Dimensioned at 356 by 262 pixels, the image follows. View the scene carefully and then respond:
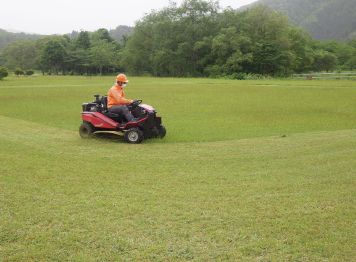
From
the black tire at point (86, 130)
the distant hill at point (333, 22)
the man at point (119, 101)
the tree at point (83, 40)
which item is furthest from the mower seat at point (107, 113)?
the distant hill at point (333, 22)

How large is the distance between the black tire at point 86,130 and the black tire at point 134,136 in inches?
50.6

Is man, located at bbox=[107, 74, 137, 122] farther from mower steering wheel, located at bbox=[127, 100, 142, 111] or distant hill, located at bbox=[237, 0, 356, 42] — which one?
distant hill, located at bbox=[237, 0, 356, 42]

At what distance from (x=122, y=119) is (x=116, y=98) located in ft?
2.27

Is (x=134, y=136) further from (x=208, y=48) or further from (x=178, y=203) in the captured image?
(x=208, y=48)

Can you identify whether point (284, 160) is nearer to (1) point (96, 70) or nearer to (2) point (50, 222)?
(2) point (50, 222)

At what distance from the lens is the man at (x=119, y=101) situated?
9.58m

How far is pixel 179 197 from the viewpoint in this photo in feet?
16.7

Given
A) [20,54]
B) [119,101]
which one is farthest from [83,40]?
[119,101]

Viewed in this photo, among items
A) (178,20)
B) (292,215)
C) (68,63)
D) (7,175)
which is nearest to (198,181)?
(292,215)

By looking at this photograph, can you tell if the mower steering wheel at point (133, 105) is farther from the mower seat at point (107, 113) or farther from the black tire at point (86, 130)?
the black tire at point (86, 130)

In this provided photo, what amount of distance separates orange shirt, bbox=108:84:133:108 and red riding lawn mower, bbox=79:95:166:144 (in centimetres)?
20

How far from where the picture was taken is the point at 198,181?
5906 mm

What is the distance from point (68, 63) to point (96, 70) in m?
9.61

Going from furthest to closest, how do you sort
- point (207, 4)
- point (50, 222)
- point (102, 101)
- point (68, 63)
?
1. point (68, 63)
2. point (207, 4)
3. point (102, 101)
4. point (50, 222)
